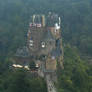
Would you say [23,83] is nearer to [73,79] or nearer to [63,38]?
[73,79]

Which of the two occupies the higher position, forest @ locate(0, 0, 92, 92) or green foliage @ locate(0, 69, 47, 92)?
forest @ locate(0, 0, 92, 92)

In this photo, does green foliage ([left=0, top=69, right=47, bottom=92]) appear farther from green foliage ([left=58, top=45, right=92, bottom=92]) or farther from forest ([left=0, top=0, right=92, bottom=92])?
green foliage ([left=58, top=45, right=92, bottom=92])

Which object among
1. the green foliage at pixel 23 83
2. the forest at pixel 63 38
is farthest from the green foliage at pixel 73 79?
the green foliage at pixel 23 83

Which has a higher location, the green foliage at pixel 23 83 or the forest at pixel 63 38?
the forest at pixel 63 38

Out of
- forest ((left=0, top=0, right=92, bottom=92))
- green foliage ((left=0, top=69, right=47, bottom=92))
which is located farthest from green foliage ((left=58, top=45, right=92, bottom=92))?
green foliage ((left=0, top=69, right=47, bottom=92))

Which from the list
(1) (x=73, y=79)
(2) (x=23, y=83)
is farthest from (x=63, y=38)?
(2) (x=23, y=83)

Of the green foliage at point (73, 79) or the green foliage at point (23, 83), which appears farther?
the green foliage at point (73, 79)

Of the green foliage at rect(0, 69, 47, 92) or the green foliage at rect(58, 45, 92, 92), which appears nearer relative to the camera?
the green foliage at rect(0, 69, 47, 92)

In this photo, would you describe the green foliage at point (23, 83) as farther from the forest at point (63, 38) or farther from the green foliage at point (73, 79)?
the green foliage at point (73, 79)
